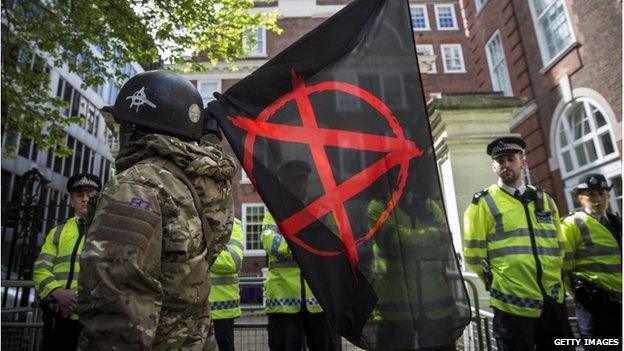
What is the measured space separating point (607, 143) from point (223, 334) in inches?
443

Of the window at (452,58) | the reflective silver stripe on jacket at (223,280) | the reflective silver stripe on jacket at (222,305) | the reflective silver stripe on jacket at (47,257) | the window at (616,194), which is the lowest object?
the reflective silver stripe on jacket at (222,305)

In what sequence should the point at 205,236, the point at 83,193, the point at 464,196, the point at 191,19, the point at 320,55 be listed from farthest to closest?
the point at 191,19 → the point at 464,196 → the point at 83,193 → the point at 320,55 → the point at 205,236

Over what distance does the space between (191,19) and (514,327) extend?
7977 millimetres

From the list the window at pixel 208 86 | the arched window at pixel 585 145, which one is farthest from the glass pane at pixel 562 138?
the window at pixel 208 86

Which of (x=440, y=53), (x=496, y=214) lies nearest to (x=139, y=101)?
(x=496, y=214)

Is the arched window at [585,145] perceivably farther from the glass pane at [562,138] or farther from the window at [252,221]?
the window at [252,221]

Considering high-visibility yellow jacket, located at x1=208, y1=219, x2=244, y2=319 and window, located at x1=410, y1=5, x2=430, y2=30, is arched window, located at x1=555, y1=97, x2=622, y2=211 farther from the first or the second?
window, located at x1=410, y1=5, x2=430, y2=30

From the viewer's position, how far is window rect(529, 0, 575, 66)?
11.5 m

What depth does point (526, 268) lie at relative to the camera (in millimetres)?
3010

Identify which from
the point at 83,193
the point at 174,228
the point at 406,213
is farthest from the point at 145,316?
the point at 83,193

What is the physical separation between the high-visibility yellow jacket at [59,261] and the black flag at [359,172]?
228 centimetres

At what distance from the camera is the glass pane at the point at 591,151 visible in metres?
10.8

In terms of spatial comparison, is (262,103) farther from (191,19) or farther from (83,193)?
(191,19)

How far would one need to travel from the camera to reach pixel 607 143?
10.4 metres
